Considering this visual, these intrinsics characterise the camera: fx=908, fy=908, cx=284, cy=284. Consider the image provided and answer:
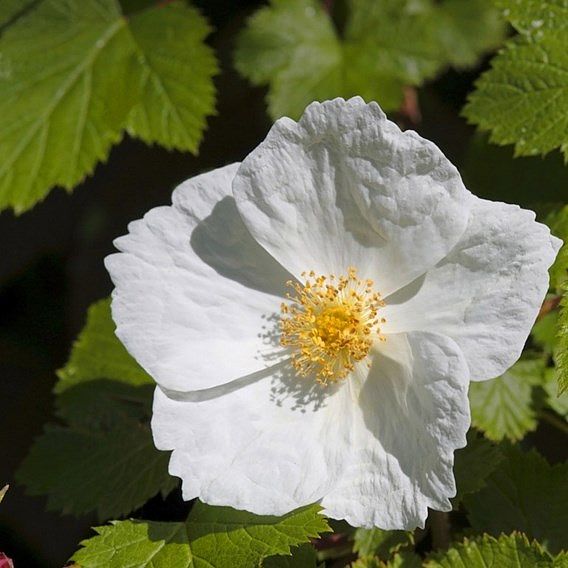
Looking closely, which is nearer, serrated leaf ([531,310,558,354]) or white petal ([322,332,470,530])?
white petal ([322,332,470,530])

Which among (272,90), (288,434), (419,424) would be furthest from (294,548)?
(272,90)

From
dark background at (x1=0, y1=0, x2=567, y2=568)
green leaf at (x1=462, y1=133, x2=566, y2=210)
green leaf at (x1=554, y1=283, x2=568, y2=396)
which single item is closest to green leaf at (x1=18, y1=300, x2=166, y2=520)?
green leaf at (x1=554, y1=283, x2=568, y2=396)

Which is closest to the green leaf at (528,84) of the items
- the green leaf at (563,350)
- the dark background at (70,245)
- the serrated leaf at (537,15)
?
the serrated leaf at (537,15)

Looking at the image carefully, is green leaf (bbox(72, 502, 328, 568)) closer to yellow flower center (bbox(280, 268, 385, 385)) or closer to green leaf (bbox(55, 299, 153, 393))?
yellow flower center (bbox(280, 268, 385, 385))

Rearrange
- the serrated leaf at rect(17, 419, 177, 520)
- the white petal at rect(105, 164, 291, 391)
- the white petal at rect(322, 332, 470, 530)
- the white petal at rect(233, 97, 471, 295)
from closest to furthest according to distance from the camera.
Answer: the white petal at rect(322, 332, 470, 530), the white petal at rect(233, 97, 471, 295), the white petal at rect(105, 164, 291, 391), the serrated leaf at rect(17, 419, 177, 520)

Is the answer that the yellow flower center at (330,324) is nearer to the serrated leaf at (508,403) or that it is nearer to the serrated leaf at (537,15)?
the serrated leaf at (508,403)

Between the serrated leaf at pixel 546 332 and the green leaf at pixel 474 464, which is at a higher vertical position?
the green leaf at pixel 474 464

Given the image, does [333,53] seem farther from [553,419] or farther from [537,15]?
[553,419]
